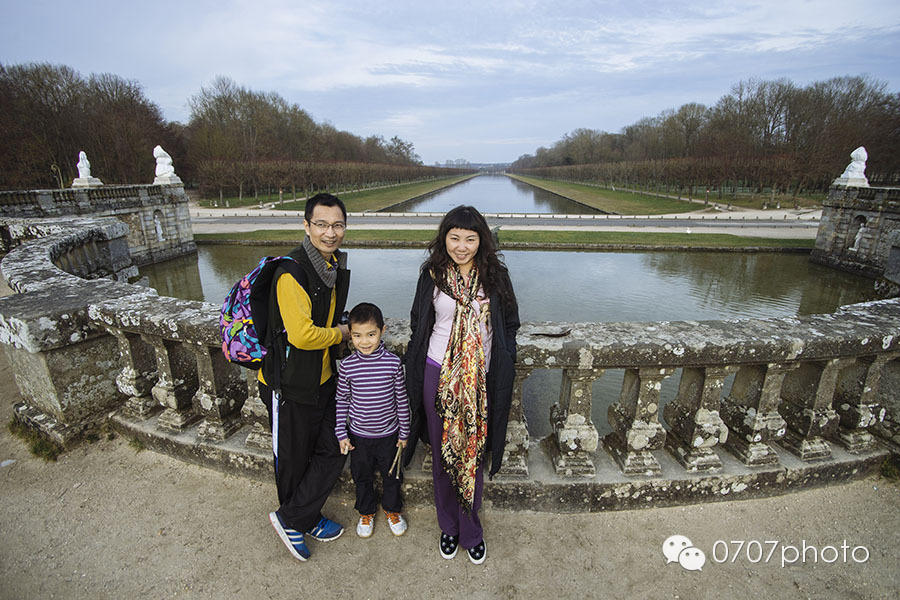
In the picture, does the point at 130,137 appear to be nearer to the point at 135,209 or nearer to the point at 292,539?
the point at 135,209

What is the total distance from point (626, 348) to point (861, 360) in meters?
1.45

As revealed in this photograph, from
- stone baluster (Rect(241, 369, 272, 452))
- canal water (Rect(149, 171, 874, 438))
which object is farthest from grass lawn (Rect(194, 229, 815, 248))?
stone baluster (Rect(241, 369, 272, 452))

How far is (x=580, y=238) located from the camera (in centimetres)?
1870

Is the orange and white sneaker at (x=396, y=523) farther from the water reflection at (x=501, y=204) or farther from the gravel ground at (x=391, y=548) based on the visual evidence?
the water reflection at (x=501, y=204)

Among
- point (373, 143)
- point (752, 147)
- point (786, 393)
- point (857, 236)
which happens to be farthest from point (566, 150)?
point (786, 393)

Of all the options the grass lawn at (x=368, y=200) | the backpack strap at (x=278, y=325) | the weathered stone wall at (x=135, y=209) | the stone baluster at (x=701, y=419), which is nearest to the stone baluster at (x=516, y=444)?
the stone baluster at (x=701, y=419)

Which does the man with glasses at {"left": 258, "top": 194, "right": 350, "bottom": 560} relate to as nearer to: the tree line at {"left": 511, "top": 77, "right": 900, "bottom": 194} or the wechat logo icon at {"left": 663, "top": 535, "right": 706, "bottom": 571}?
the wechat logo icon at {"left": 663, "top": 535, "right": 706, "bottom": 571}

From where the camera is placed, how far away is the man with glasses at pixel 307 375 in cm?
203

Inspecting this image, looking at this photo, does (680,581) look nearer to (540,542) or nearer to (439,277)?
(540,542)

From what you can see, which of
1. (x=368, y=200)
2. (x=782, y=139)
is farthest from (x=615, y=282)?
(x=782, y=139)

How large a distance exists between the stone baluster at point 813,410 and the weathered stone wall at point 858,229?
17.3 meters

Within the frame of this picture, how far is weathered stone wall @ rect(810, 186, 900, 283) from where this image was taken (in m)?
15.2

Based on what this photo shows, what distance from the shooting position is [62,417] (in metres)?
2.76

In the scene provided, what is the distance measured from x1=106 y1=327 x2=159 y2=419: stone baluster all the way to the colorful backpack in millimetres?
1199
